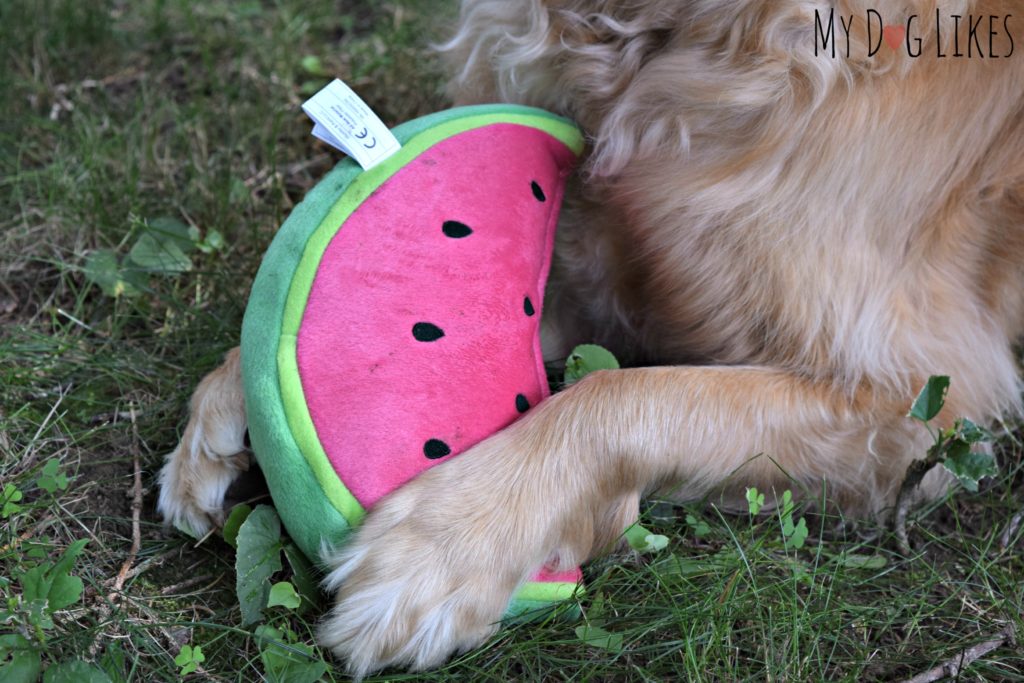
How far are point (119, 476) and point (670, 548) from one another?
3.29 ft

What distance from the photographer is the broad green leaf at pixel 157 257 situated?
230cm

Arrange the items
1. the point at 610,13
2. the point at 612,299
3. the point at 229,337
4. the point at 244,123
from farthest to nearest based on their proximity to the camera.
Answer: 1. the point at 244,123
2. the point at 229,337
3. the point at 612,299
4. the point at 610,13

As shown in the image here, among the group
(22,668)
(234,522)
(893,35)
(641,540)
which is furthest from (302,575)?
(893,35)

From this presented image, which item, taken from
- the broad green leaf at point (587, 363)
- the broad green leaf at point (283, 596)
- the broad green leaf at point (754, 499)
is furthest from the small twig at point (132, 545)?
the broad green leaf at point (754, 499)

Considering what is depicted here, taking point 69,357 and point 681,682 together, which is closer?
point 681,682

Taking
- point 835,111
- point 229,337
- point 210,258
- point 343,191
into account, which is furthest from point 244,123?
point 835,111

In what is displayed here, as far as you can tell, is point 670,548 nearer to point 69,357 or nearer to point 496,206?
point 496,206

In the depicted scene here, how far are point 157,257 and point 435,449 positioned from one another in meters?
1.01

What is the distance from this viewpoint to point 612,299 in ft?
6.81

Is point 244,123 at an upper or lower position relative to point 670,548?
upper

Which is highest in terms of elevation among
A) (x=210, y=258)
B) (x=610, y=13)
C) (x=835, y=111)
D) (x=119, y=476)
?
(x=610, y=13)

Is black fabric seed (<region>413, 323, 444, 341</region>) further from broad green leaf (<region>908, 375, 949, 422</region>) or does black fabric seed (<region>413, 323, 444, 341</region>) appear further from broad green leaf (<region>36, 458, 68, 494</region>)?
broad green leaf (<region>908, 375, 949, 422</region>)

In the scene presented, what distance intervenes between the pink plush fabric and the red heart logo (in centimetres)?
62

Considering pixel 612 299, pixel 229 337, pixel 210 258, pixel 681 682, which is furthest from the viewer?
pixel 210 258
